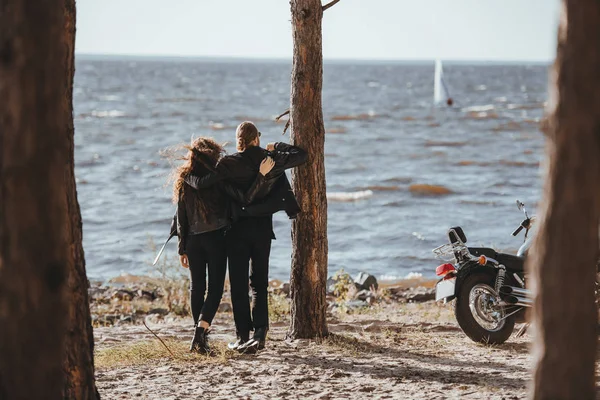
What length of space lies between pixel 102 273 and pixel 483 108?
52716 mm

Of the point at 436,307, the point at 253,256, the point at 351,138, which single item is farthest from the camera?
the point at 351,138

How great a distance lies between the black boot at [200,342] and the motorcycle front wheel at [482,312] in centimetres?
238

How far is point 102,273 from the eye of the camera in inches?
637

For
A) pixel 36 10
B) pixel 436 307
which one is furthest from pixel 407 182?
pixel 36 10

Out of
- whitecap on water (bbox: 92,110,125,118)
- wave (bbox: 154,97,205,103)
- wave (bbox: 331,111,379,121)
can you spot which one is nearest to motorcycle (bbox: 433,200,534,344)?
wave (bbox: 331,111,379,121)

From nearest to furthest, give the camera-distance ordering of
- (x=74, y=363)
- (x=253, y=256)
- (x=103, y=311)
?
(x=74, y=363), (x=253, y=256), (x=103, y=311)

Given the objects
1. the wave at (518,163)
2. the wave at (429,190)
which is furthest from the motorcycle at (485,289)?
the wave at (518,163)

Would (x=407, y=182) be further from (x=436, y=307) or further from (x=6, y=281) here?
(x=6, y=281)

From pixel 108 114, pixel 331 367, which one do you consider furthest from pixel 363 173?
pixel 108 114

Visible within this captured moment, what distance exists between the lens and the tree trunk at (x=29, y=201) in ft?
11.8

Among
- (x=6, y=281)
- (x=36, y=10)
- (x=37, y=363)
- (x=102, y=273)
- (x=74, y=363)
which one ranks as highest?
(x=36, y=10)

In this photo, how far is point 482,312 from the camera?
840cm

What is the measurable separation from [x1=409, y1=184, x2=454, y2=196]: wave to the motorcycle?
1716 cm

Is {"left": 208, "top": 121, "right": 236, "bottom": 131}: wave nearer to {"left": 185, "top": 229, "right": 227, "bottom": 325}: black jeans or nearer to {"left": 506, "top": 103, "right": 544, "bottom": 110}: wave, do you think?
{"left": 506, "top": 103, "right": 544, "bottom": 110}: wave
